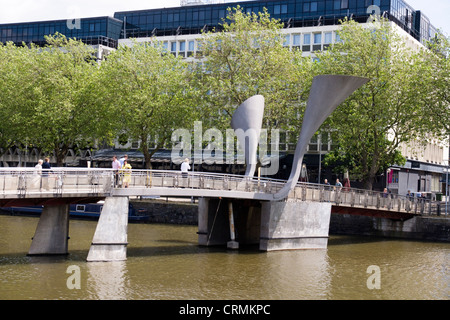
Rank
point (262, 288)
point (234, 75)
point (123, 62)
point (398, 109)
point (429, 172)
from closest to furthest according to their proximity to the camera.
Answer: point (262, 288), point (398, 109), point (234, 75), point (123, 62), point (429, 172)

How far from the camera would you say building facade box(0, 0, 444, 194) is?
7069cm

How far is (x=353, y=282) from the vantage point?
93.0 ft

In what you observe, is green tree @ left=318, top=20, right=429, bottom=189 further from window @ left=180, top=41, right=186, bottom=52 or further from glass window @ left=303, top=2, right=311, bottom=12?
window @ left=180, top=41, right=186, bottom=52

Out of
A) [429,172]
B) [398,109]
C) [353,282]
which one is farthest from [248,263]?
[429,172]

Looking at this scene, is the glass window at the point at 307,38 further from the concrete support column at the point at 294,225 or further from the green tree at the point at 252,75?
the concrete support column at the point at 294,225

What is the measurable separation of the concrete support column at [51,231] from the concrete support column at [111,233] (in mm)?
2292

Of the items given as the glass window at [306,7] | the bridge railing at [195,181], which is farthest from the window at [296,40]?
the bridge railing at [195,181]

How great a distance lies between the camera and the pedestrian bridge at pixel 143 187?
27688 mm

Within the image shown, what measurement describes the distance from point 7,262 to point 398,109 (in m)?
32.0

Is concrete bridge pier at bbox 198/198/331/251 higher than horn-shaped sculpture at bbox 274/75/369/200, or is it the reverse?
horn-shaped sculpture at bbox 274/75/369/200

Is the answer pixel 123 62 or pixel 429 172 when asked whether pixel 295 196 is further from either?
pixel 429 172

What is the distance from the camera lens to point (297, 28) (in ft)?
247

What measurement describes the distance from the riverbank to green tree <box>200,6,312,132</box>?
24.9 feet
